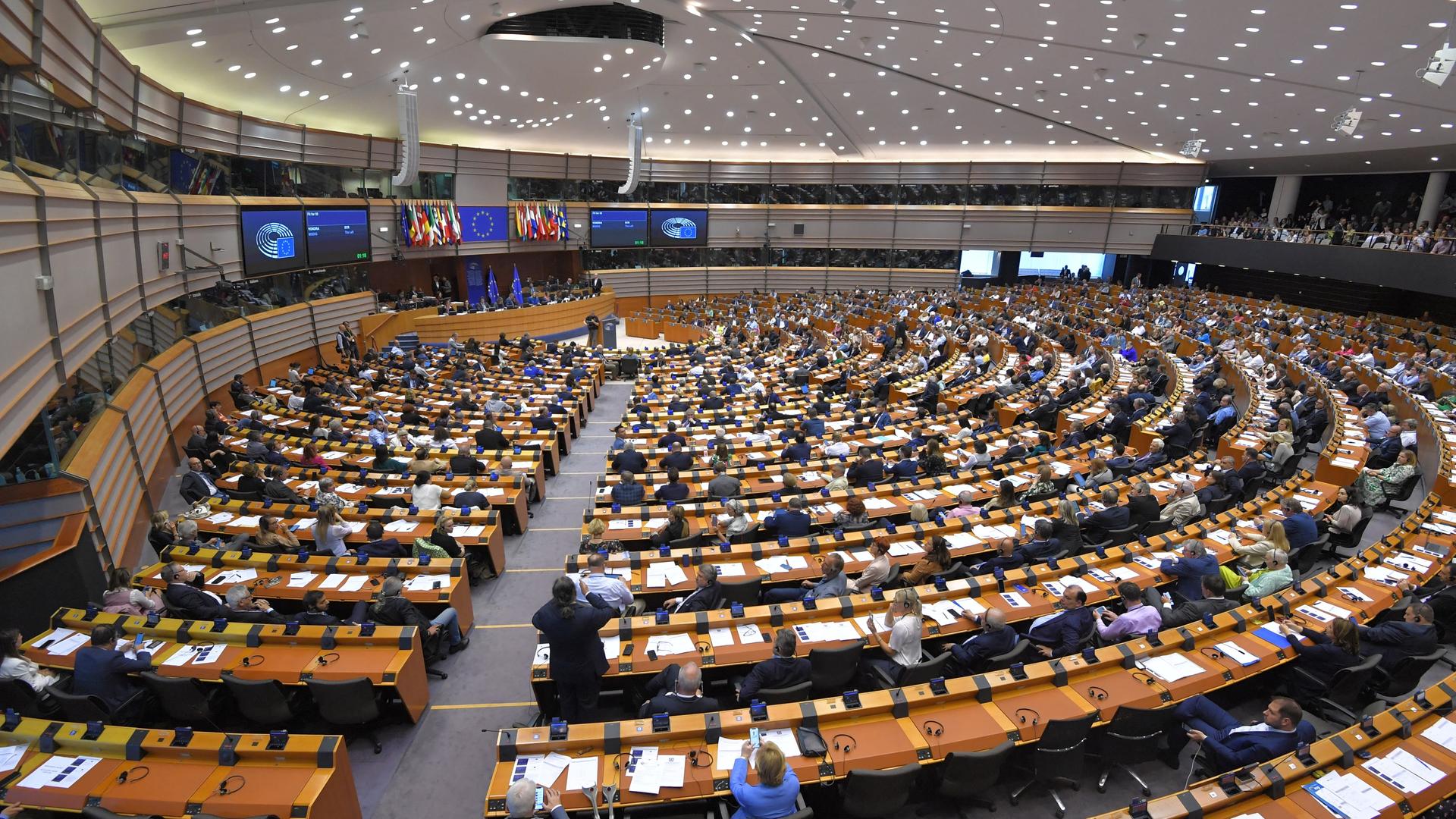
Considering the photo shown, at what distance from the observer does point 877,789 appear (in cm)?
496

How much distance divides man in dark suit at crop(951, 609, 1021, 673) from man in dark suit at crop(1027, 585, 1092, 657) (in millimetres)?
401

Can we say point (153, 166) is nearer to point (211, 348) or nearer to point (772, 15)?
point (211, 348)

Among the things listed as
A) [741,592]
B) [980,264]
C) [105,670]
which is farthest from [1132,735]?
[980,264]

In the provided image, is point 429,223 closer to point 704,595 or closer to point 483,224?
point 483,224

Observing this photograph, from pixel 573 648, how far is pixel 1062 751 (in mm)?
3956

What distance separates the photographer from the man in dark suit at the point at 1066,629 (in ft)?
21.8

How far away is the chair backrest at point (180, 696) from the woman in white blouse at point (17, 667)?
87 centimetres

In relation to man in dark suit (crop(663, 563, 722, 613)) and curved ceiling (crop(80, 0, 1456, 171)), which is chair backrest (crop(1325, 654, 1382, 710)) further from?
curved ceiling (crop(80, 0, 1456, 171))

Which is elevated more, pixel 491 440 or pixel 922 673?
pixel 922 673

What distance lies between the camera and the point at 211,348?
1648 cm

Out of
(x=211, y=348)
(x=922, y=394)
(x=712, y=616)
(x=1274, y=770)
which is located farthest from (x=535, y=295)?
(x=1274, y=770)

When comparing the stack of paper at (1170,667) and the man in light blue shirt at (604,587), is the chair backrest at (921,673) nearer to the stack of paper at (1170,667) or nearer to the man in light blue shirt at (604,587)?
the stack of paper at (1170,667)

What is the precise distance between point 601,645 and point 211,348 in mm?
15281

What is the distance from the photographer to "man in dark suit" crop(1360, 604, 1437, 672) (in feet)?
20.7
